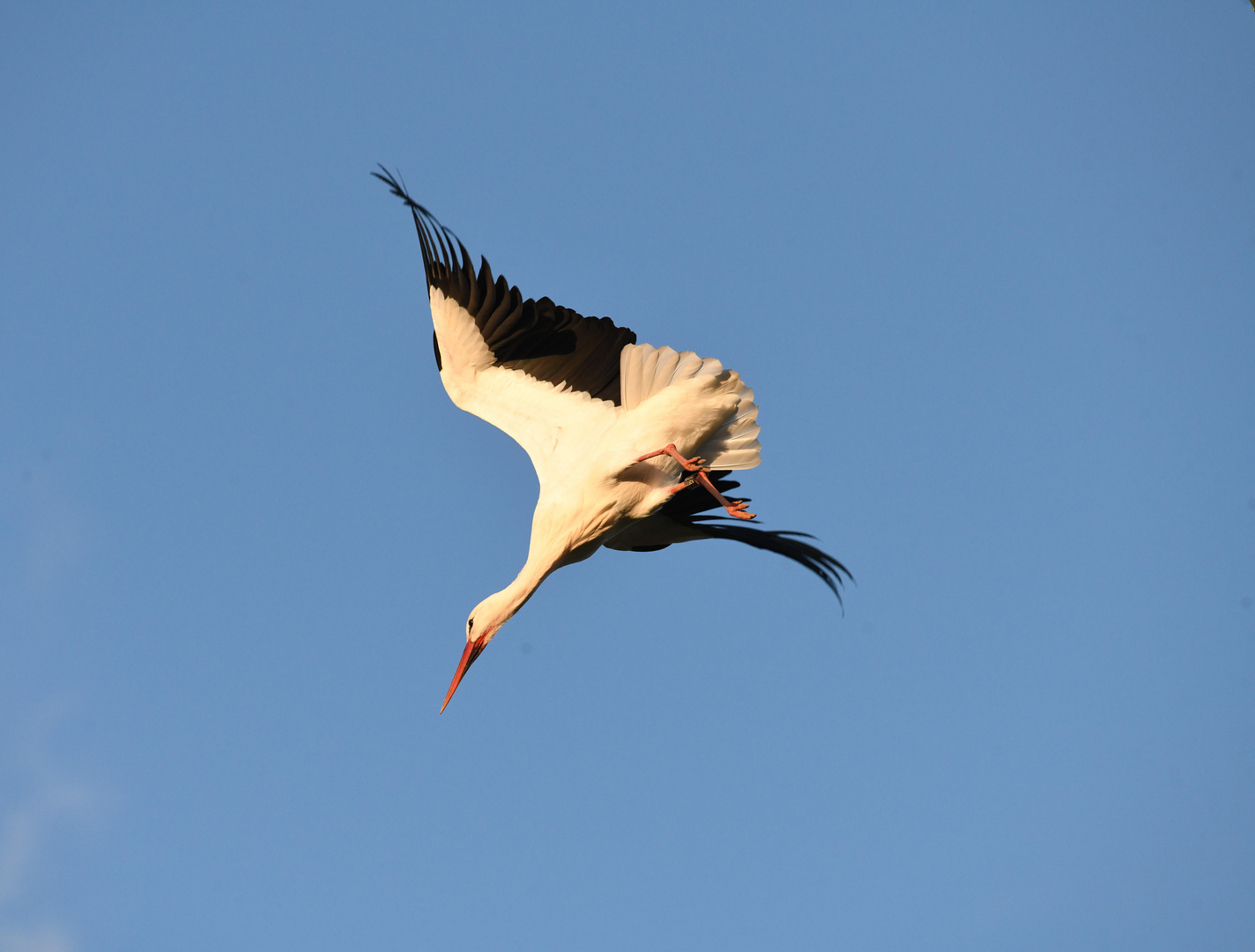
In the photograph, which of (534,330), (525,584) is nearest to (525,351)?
(534,330)

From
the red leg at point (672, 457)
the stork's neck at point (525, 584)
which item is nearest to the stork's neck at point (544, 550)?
the stork's neck at point (525, 584)

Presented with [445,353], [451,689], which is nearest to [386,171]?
[445,353]

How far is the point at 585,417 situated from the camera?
24.2ft

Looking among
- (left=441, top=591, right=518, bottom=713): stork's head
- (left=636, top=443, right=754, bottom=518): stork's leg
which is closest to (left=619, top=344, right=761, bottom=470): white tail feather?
(left=636, top=443, right=754, bottom=518): stork's leg

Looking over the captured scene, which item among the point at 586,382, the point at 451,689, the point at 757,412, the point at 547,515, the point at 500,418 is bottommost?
the point at 451,689

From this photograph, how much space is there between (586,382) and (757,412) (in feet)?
4.35

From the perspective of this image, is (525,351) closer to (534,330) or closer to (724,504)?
(534,330)

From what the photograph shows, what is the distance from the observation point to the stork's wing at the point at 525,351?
288 inches

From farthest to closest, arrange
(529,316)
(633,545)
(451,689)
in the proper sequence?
(633,545), (529,316), (451,689)

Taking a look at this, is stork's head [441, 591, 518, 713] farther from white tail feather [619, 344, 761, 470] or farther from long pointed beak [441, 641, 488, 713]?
white tail feather [619, 344, 761, 470]

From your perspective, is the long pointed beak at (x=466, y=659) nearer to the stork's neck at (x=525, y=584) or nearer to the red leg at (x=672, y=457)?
the stork's neck at (x=525, y=584)

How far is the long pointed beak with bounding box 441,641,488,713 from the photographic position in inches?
268

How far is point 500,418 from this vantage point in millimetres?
7473

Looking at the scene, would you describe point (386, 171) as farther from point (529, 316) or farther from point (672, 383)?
point (672, 383)
